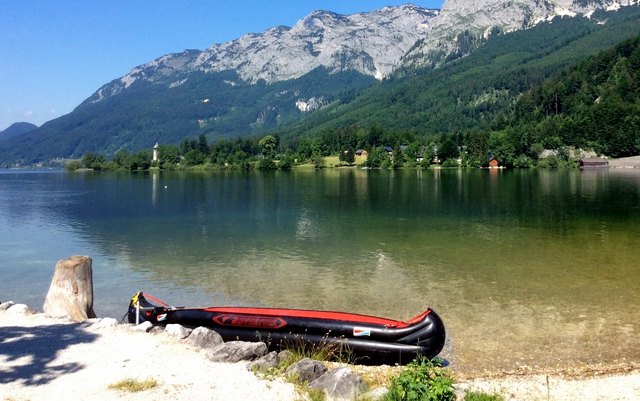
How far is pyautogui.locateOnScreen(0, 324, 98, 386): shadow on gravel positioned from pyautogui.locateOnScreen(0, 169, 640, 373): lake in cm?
629

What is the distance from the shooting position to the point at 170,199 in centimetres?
8756

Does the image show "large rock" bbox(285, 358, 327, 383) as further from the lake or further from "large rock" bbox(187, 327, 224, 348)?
the lake

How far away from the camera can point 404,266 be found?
105 feet

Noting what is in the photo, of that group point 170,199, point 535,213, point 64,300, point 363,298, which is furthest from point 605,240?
point 170,199

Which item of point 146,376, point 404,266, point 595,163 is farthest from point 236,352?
point 595,163

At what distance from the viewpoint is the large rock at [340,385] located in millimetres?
12344

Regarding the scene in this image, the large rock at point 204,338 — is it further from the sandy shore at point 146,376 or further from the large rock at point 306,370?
the large rock at point 306,370

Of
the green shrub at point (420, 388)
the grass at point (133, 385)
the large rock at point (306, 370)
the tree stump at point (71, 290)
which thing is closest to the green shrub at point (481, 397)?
the green shrub at point (420, 388)

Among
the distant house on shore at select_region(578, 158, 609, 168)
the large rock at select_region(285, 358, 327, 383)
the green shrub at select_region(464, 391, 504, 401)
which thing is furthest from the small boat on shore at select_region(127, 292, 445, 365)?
the distant house on shore at select_region(578, 158, 609, 168)

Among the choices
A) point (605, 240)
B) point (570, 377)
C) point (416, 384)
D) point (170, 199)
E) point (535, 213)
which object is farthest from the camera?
point (170, 199)

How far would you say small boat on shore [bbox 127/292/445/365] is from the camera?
15.6m

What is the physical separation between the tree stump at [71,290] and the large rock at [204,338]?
5844 millimetres

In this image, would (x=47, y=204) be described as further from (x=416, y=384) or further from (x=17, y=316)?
(x=416, y=384)

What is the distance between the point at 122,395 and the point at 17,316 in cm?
906
